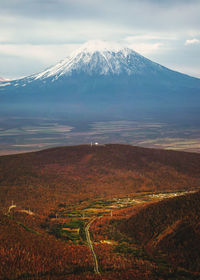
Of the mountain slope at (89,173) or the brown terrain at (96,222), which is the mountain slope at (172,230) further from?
the mountain slope at (89,173)

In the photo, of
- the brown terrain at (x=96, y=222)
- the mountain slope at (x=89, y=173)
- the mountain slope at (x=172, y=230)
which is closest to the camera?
the brown terrain at (x=96, y=222)

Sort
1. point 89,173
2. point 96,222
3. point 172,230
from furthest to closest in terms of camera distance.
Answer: point 89,173 → point 96,222 → point 172,230

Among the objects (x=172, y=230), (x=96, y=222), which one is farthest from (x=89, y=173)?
(x=172, y=230)

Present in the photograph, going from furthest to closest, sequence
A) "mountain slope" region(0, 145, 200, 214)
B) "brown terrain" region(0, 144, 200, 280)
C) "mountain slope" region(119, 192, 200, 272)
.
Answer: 1. "mountain slope" region(0, 145, 200, 214)
2. "mountain slope" region(119, 192, 200, 272)
3. "brown terrain" region(0, 144, 200, 280)

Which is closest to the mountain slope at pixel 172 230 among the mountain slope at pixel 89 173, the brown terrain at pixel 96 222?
the brown terrain at pixel 96 222

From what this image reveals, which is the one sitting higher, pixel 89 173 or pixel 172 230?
pixel 172 230

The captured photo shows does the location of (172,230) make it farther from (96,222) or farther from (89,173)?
(89,173)

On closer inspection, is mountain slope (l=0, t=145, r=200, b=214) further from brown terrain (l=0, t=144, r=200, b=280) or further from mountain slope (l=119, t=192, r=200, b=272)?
mountain slope (l=119, t=192, r=200, b=272)

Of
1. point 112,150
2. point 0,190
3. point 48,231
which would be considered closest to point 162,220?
point 48,231

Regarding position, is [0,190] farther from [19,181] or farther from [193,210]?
[193,210]

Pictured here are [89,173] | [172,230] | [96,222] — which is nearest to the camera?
[172,230]

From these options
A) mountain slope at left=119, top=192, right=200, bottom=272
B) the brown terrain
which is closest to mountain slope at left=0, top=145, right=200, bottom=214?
the brown terrain
